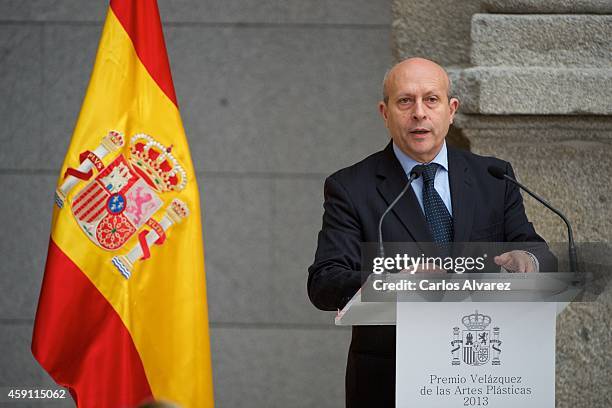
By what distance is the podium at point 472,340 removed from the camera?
2.06m

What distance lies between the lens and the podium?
81.0 inches

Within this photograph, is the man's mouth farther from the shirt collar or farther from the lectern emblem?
the lectern emblem

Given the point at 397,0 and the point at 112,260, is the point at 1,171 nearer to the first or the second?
the point at 112,260

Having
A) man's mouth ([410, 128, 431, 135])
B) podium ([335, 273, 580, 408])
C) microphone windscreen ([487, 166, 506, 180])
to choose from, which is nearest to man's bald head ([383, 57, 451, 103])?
man's mouth ([410, 128, 431, 135])

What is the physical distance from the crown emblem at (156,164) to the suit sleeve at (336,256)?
95 centimetres

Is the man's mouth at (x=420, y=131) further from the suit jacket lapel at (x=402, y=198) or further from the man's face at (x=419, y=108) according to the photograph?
the suit jacket lapel at (x=402, y=198)

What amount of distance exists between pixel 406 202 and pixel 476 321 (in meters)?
0.60

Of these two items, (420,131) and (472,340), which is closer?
(472,340)

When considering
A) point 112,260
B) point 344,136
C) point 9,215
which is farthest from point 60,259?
point 344,136

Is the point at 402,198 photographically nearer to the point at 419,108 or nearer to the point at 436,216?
the point at 436,216

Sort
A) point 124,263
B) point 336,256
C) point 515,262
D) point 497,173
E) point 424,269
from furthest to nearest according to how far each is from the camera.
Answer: point 124,263 < point 336,256 < point 497,173 < point 515,262 < point 424,269

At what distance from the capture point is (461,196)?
2684mm

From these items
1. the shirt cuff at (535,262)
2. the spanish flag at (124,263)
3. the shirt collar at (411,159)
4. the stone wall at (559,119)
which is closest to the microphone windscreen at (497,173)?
the shirt cuff at (535,262)

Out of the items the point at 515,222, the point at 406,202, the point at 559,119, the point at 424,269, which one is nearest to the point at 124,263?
the point at 406,202
